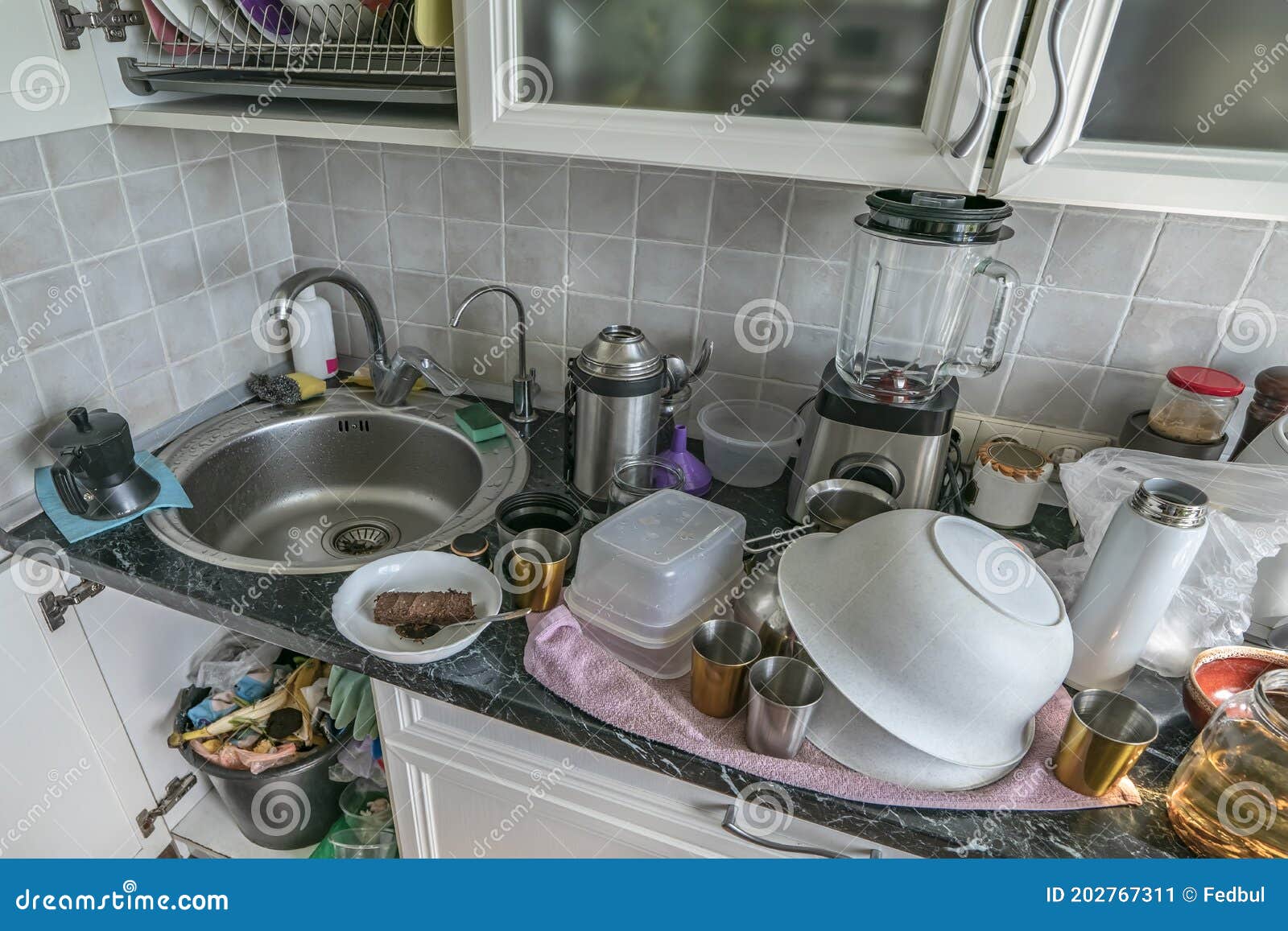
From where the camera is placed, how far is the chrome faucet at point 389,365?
1273mm

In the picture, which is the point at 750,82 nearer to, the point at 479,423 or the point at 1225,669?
the point at 479,423

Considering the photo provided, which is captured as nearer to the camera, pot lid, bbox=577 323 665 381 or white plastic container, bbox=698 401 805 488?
pot lid, bbox=577 323 665 381

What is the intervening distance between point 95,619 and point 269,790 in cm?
40

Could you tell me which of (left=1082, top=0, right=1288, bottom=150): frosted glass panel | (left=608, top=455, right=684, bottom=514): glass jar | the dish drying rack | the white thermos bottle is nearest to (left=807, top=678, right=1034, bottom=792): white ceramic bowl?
the white thermos bottle

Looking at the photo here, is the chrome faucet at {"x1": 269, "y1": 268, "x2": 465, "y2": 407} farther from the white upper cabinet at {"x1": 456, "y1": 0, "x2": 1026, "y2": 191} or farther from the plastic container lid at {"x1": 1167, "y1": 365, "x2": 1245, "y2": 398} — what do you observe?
the plastic container lid at {"x1": 1167, "y1": 365, "x2": 1245, "y2": 398}

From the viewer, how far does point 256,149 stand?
1.28 meters

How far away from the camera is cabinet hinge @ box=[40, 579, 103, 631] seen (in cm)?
100

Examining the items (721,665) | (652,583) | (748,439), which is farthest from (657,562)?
(748,439)

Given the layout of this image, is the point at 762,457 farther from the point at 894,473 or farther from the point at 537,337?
the point at 537,337

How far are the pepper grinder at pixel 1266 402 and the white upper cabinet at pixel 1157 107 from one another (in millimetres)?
372

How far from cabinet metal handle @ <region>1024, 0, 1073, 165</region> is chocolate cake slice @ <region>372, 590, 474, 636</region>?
0.76 metres

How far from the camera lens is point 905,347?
107cm

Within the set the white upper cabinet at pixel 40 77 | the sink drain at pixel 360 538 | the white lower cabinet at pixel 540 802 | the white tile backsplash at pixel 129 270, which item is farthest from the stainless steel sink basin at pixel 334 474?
the white upper cabinet at pixel 40 77

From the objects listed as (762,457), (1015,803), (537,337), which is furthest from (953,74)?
(537,337)
